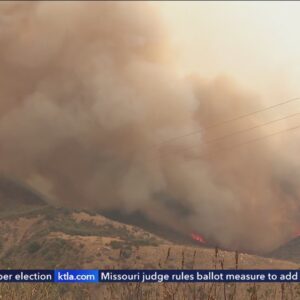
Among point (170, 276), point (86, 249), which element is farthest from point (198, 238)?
point (170, 276)

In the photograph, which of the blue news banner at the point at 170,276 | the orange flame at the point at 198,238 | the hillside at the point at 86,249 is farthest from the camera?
the orange flame at the point at 198,238

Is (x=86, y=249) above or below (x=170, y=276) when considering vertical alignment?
above

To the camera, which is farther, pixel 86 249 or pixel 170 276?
pixel 86 249

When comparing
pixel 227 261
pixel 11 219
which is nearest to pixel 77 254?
pixel 227 261

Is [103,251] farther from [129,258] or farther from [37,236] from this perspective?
[37,236]

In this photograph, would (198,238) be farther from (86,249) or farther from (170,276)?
(170,276)

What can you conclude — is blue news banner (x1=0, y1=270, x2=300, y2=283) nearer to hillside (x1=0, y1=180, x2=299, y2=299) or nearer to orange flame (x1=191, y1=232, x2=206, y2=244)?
hillside (x1=0, y1=180, x2=299, y2=299)

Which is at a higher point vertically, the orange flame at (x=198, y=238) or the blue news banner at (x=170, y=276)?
the orange flame at (x=198, y=238)

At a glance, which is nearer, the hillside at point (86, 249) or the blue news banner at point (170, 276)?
the blue news banner at point (170, 276)

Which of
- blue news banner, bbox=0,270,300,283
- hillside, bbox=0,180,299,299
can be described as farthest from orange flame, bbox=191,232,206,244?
blue news banner, bbox=0,270,300,283

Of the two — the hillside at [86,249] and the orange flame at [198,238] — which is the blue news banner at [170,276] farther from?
the orange flame at [198,238]

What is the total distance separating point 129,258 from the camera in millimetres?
65812

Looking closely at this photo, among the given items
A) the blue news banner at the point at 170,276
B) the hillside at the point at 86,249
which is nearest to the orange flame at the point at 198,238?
the hillside at the point at 86,249

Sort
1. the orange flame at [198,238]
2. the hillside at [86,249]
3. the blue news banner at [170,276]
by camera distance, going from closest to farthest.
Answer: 1. the blue news banner at [170,276]
2. the hillside at [86,249]
3. the orange flame at [198,238]
